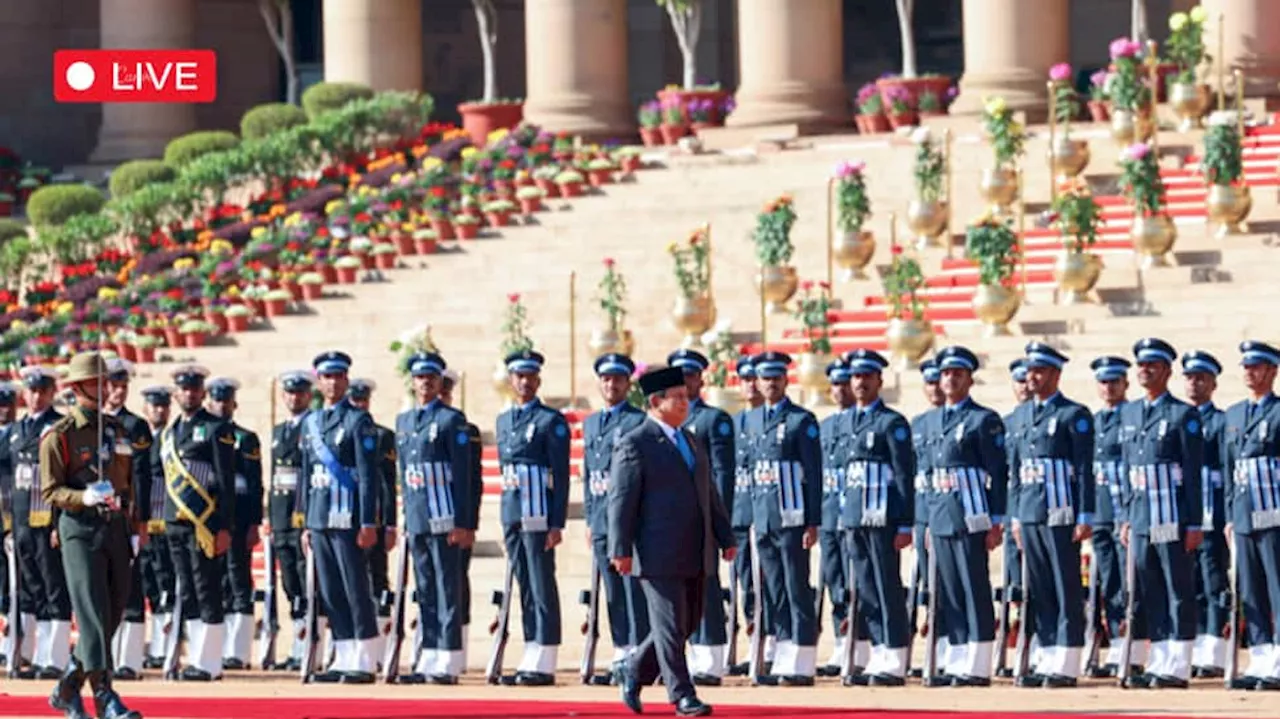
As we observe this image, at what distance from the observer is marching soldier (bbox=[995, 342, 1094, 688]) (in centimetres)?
2162

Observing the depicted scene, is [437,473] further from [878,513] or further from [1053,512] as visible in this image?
[1053,512]

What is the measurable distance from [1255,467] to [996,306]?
31.3 ft

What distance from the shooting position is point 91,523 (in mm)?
19484

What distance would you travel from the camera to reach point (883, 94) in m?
41.4

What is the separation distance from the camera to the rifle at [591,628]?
22.7 meters

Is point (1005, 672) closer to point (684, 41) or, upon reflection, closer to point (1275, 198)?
point (1275, 198)

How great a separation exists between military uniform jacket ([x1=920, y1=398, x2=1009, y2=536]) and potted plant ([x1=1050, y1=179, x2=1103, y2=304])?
9.13 meters

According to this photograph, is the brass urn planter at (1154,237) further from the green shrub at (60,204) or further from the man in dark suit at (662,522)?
the green shrub at (60,204)

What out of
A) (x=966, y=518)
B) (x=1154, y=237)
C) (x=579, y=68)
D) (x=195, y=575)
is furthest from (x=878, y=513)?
(x=579, y=68)

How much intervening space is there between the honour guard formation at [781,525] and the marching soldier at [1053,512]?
0.06 feet

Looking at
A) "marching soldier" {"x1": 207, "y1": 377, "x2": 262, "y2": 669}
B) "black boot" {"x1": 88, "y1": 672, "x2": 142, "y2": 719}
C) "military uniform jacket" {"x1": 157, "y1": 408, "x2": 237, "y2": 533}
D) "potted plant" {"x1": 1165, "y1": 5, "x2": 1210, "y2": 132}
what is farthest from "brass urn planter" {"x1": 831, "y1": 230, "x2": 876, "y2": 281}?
"black boot" {"x1": 88, "y1": 672, "x2": 142, "y2": 719}

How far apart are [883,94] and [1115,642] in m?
19.6

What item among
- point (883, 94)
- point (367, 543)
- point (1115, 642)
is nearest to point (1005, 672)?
point (1115, 642)

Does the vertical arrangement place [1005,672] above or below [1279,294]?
below
